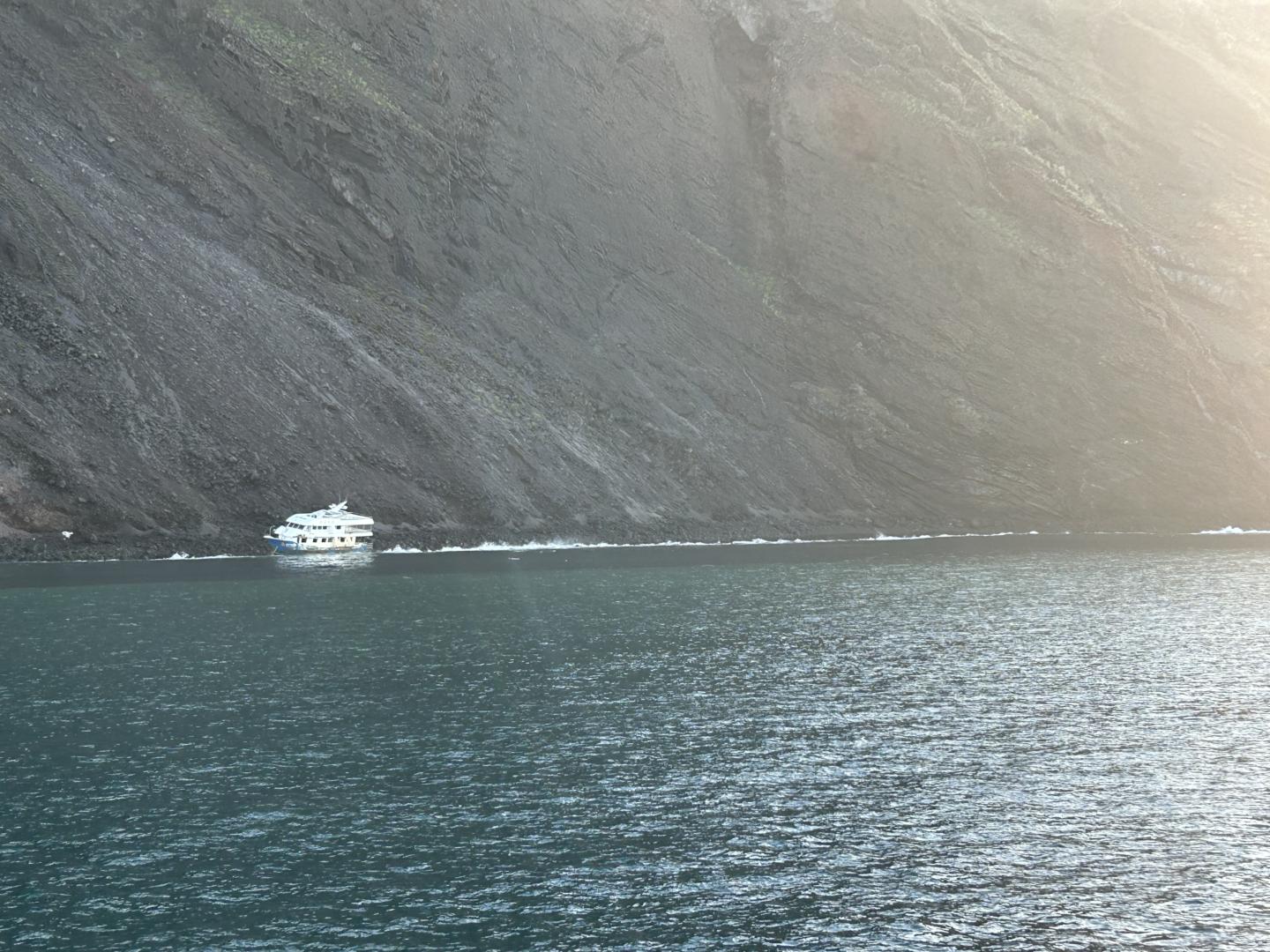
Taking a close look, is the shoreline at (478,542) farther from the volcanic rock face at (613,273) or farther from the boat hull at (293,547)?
the volcanic rock face at (613,273)

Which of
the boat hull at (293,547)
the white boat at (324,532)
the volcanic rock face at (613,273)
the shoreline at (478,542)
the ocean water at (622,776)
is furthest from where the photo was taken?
the volcanic rock face at (613,273)

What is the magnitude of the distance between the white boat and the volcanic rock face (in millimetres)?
2620

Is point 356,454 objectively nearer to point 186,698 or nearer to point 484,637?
point 484,637

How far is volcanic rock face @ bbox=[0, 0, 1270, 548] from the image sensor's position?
295 feet

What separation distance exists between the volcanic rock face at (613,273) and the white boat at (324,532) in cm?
262

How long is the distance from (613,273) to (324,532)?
4841cm

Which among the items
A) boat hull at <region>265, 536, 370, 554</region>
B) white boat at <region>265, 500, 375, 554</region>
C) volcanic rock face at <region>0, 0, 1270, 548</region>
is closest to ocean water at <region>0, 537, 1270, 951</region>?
boat hull at <region>265, 536, 370, 554</region>

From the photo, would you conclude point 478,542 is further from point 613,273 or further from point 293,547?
point 613,273

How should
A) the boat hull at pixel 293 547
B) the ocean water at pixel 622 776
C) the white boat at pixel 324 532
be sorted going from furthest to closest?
the white boat at pixel 324 532 < the boat hull at pixel 293 547 < the ocean water at pixel 622 776

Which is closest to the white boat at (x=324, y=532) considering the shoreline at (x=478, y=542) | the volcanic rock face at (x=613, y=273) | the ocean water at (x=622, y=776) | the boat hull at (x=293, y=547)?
the boat hull at (x=293, y=547)

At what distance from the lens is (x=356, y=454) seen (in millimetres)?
92438

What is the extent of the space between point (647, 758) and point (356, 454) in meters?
61.5

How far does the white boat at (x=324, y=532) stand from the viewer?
84.9 m

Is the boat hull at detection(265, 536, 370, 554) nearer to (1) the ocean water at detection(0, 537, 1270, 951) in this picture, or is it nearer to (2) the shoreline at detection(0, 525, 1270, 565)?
(2) the shoreline at detection(0, 525, 1270, 565)
